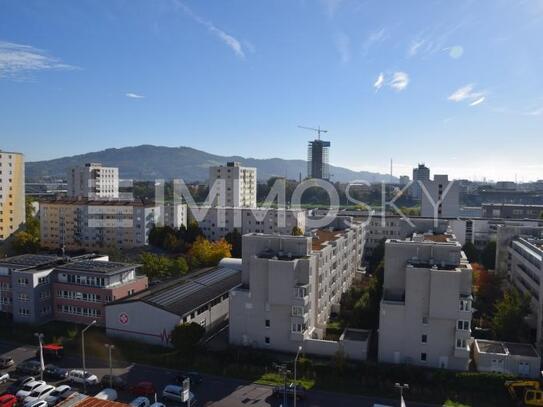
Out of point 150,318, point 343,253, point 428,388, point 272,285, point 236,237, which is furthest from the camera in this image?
point 236,237

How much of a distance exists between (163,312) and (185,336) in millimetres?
2636

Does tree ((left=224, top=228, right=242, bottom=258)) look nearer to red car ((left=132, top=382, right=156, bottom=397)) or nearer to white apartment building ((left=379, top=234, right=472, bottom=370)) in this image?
white apartment building ((left=379, top=234, right=472, bottom=370))

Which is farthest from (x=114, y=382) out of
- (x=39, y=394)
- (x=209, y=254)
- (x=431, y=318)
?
(x=209, y=254)

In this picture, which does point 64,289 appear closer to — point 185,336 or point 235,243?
point 185,336

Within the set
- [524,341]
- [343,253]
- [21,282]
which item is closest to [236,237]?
[343,253]

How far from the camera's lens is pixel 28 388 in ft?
Answer: 60.2

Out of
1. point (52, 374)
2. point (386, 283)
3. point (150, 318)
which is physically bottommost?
point (52, 374)

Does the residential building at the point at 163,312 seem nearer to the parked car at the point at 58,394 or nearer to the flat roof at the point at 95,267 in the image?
the flat roof at the point at 95,267

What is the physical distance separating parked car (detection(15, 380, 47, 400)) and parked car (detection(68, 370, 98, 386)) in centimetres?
121

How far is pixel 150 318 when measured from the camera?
23.7 metres

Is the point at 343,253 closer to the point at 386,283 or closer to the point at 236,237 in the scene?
the point at 386,283

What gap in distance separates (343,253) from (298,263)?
10.9 metres

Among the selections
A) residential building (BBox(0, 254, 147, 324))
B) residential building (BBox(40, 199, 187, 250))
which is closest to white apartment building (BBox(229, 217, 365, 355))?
residential building (BBox(0, 254, 147, 324))

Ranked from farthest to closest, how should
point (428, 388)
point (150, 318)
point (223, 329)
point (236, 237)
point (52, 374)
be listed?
point (236, 237)
point (223, 329)
point (150, 318)
point (52, 374)
point (428, 388)
